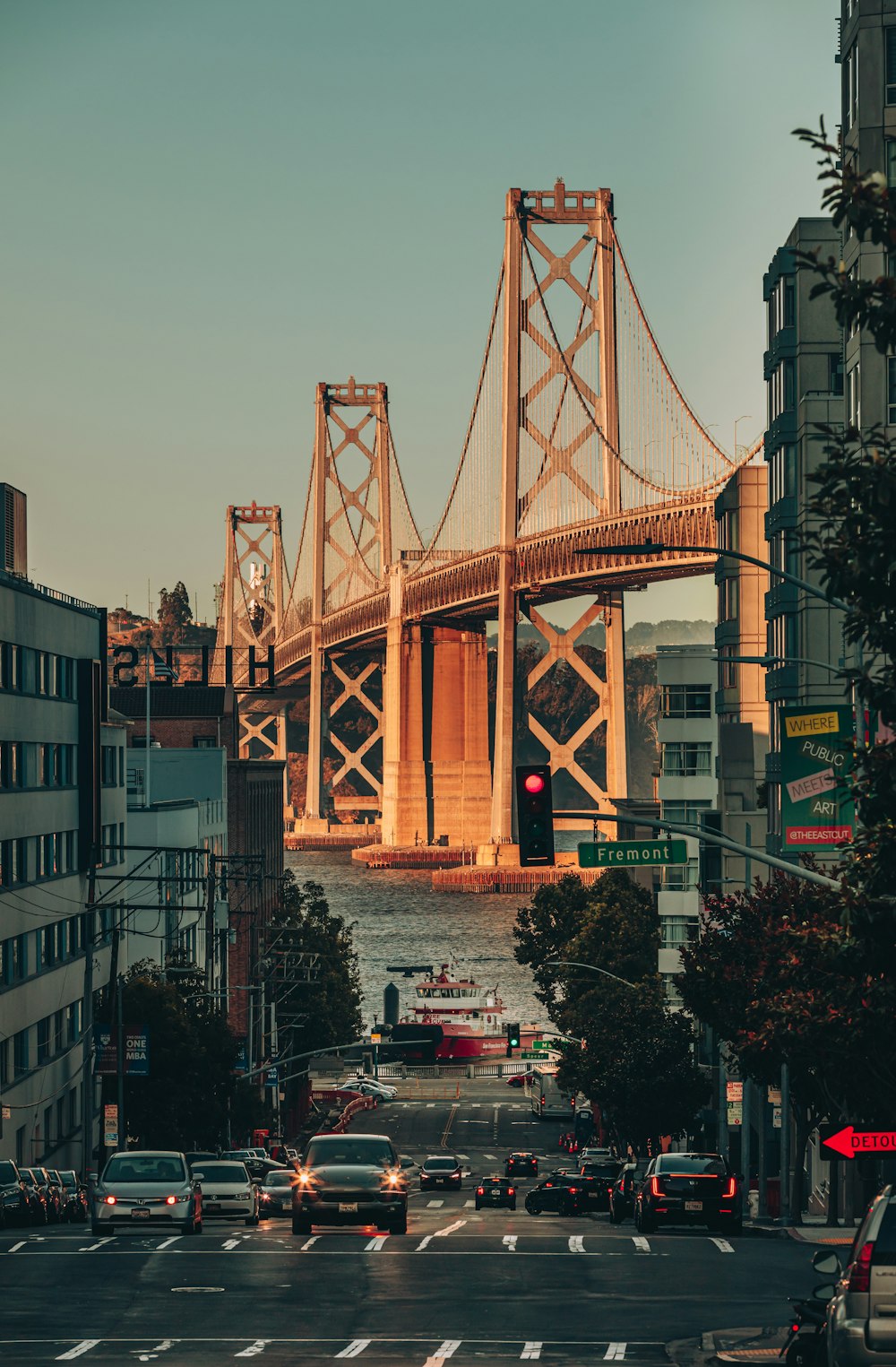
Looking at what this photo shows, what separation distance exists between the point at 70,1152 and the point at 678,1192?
4377 centimetres

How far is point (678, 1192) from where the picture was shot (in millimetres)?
35406

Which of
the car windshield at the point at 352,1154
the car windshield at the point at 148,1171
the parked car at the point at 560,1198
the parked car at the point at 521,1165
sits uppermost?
the car windshield at the point at 352,1154

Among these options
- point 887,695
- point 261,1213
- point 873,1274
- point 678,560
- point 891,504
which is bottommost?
point 261,1213

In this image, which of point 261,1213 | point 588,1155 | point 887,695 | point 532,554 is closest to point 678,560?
point 532,554

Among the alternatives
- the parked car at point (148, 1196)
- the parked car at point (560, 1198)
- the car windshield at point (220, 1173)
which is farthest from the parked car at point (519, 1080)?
the parked car at point (148, 1196)

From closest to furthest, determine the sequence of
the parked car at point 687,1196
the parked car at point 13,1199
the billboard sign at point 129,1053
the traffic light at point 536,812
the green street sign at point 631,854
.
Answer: the traffic light at point 536,812, the parked car at point 687,1196, the parked car at point 13,1199, the green street sign at point 631,854, the billboard sign at point 129,1053

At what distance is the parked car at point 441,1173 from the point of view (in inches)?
2685

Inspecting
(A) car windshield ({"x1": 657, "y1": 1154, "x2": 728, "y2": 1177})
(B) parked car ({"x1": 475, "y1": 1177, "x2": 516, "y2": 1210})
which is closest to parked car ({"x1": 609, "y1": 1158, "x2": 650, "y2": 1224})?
(A) car windshield ({"x1": 657, "y1": 1154, "x2": 728, "y2": 1177})

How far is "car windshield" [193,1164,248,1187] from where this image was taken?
4059 cm

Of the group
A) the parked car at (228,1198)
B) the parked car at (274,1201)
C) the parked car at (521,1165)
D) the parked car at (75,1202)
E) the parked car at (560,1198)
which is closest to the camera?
the parked car at (228,1198)

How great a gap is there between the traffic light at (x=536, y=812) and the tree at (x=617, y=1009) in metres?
56.0

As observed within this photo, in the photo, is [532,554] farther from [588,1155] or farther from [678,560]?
[588,1155]

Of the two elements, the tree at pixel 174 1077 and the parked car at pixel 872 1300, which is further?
the tree at pixel 174 1077

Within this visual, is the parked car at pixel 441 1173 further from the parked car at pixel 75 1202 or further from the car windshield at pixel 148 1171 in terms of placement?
the car windshield at pixel 148 1171
